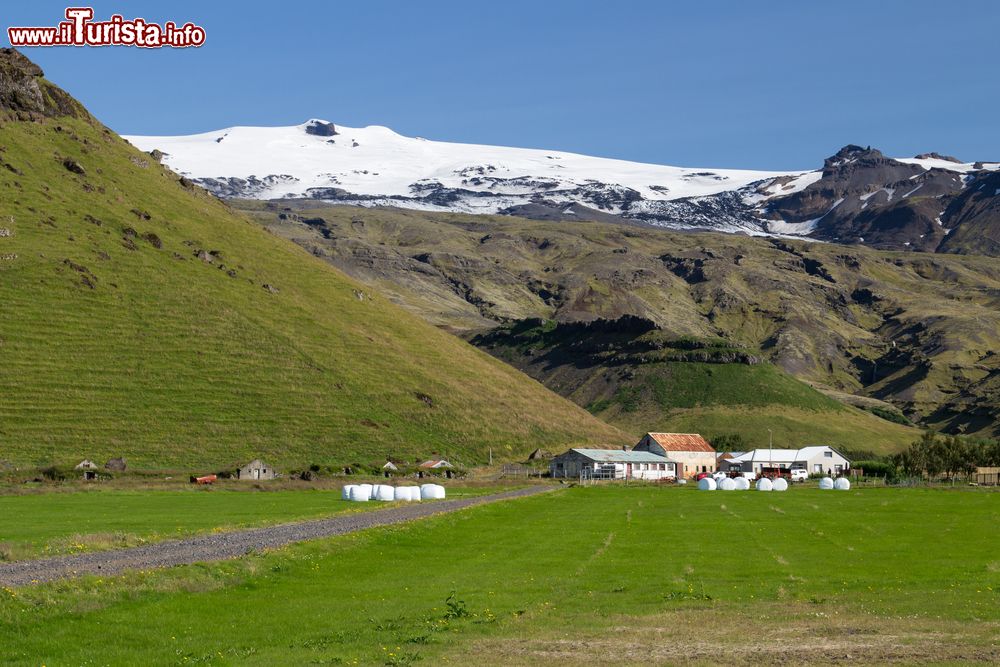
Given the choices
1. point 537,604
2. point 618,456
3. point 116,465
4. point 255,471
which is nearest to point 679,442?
point 618,456

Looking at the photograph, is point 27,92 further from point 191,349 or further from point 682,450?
point 682,450

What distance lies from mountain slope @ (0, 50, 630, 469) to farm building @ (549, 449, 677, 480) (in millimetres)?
8087

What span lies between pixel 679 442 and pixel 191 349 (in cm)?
8183

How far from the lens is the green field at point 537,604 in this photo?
72.6ft

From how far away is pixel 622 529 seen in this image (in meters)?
54.1

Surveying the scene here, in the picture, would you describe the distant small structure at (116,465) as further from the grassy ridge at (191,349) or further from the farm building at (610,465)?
the farm building at (610,465)

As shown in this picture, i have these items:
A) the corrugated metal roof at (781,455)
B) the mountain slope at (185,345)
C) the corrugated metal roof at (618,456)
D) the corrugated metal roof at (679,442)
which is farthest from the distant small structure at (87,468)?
the corrugated metal roof at (781,455)

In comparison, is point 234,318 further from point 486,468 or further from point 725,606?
point 725,606

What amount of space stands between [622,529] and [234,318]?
358 feet

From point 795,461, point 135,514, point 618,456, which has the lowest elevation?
point 795,461

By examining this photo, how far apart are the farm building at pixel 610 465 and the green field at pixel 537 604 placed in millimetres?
96227

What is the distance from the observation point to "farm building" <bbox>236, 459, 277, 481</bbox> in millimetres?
111312

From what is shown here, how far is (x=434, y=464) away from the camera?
128 metres

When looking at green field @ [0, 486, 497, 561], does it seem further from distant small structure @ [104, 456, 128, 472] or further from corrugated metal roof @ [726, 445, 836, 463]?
corrugated metal roof @ [726, 445, 836, 463]
